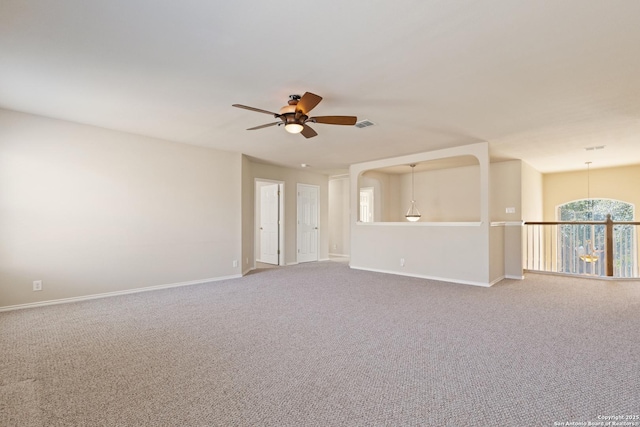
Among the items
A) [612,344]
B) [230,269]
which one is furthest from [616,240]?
[230,269]

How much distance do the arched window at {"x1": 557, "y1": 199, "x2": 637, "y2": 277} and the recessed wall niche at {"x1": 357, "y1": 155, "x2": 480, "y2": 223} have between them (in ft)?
7.58

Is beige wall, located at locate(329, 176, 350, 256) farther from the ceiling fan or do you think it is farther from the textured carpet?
the ceiling fan

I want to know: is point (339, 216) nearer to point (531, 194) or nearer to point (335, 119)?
point (531, 194)

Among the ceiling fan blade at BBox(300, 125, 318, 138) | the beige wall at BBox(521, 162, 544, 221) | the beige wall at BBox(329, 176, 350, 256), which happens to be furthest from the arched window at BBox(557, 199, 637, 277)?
the ceiling fan blade at BBox(300, 125, 318, 138)

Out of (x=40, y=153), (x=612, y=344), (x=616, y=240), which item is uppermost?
(x=40, y=153)

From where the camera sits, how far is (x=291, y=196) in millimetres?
7543

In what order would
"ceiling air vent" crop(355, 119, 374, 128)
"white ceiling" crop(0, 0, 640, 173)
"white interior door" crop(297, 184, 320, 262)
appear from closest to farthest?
"white ceiling" crop(0, 0, 640, 173)
"ceiling air vent" crop(355, 119, 374, 128)
"white interior door" crop(297, 184, 320, 262)

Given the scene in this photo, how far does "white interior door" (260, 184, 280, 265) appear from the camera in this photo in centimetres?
745

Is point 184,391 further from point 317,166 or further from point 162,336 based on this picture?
point 317,166

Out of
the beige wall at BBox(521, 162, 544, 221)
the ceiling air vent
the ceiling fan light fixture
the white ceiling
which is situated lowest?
the beige wall at BBox(521, 162, 544, 221)

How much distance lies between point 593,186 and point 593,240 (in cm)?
182

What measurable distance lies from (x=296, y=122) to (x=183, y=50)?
1170 mm

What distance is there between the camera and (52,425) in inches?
63.1

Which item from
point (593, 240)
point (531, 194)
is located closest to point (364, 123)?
point (531, 194)
